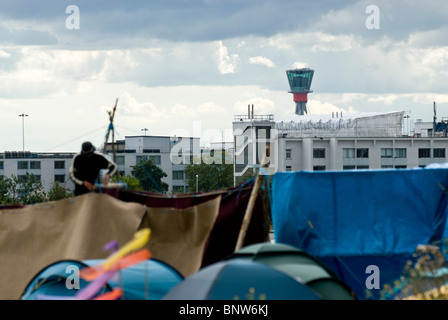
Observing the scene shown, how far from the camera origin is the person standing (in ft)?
42.5

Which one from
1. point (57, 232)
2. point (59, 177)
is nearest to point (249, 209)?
point (57, 232)

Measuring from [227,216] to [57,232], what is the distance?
8.55 ft

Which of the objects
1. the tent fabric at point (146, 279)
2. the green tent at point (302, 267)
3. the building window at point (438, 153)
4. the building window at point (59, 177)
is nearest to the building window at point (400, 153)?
the building window at point (438, 153)

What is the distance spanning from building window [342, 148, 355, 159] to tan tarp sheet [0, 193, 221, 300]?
96.5 m

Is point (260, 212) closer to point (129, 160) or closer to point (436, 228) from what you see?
point (436, 228)

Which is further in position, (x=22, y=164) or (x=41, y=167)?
(x=22, y=164)

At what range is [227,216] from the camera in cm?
1251

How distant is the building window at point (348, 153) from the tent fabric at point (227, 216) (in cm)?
9595

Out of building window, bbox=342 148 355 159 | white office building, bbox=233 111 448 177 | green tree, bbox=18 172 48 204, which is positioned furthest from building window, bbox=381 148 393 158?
green tree, bbox=18 172 48 204

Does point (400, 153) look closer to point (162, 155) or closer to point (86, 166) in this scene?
point (162, 155)

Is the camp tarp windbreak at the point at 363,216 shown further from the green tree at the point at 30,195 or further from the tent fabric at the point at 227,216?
the green tree at the point at 30,195

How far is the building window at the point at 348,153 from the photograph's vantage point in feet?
353

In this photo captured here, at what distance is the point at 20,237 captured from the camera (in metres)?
12.7

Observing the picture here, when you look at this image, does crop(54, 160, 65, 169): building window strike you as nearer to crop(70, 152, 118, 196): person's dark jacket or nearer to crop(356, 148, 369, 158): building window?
crop(356, 148, 369, 158): building window
